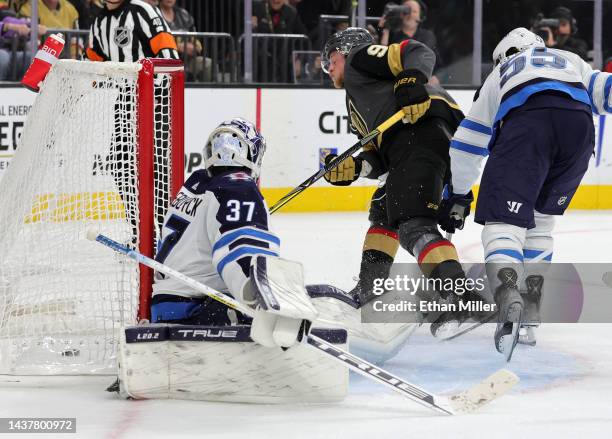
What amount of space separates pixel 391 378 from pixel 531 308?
92 cm

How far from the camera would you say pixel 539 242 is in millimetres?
3682

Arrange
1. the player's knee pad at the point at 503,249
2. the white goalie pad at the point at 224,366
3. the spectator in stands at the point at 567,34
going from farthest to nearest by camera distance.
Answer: the spectator in stands at the point at 567,34 < the player's knee pad at the point at 503,249 < the white goalie pad at the point at 224,366

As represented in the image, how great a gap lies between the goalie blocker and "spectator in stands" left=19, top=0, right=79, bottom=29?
412 cm

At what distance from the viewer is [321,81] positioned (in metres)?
7.02

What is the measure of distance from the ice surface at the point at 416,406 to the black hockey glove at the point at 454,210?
1.15 feet

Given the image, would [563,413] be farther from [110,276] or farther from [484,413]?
[110,276]

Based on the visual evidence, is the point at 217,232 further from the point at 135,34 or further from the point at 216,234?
the point at 135,34

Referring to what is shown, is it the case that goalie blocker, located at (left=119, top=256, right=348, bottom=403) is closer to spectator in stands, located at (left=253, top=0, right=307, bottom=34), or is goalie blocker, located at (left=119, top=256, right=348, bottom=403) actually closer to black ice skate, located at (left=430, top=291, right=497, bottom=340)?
black ice skate, located at (left=430, top=291, right=497, bottom=340)

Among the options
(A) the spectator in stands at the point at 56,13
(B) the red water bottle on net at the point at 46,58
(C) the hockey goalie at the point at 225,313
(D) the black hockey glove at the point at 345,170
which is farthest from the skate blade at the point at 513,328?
(A) the spectator in stands at the point at 56,13

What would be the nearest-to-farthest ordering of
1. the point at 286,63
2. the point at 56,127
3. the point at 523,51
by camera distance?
the point at 56,127, the point at 523,51, the point at 286,63

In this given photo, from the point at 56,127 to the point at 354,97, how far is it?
114 centimetres

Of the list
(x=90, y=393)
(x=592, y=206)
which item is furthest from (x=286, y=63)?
(x=90, y=393)

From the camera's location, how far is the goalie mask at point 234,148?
2916 millimetres

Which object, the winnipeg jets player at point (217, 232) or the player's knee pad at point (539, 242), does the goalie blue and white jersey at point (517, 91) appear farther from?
the winnipeg jets player at point (217, 232)
